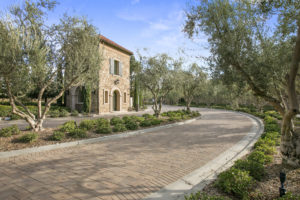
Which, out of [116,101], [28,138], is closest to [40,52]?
[28,138]

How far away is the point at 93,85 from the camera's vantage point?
8.54 m

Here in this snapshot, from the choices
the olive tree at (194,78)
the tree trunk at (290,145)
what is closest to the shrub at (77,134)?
the tree trunk at (290,145)

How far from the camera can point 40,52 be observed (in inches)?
238

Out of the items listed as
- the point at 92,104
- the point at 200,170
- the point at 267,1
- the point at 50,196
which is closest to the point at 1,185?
the point at 50,196

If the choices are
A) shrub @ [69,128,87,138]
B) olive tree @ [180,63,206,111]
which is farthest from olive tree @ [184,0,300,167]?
olive tree @ [180,63,206,111]

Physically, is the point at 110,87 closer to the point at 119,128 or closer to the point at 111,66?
the point at 111,66

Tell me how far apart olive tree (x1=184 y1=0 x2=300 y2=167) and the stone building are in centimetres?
1388

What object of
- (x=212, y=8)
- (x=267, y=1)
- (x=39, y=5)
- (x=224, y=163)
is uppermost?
(x=39, y=5)

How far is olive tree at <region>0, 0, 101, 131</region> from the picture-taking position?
5758 mm

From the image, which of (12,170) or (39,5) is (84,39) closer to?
(39,5)

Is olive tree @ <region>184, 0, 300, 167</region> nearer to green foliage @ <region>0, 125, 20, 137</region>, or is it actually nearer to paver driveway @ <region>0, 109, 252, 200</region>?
→ paver driveway @ <region>0, 109, 252, 200</region>

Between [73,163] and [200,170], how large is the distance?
141 inches

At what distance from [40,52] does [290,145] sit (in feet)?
26.9

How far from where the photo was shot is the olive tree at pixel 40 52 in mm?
5758
